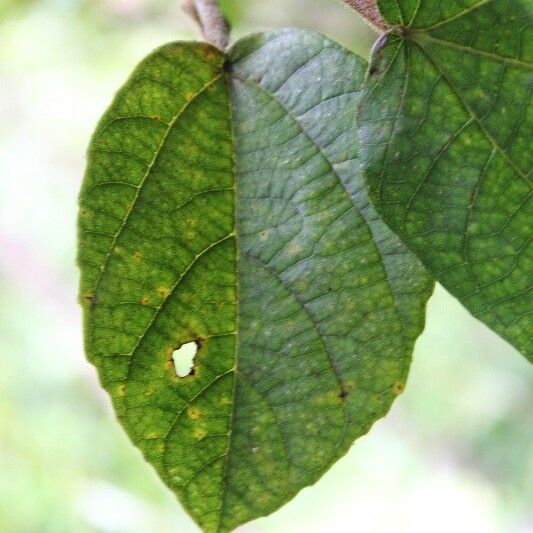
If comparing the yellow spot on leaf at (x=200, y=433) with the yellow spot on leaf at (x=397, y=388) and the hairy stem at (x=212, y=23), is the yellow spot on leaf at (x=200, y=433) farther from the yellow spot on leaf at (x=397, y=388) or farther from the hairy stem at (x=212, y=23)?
the hairy stem at (x=212, y=23)

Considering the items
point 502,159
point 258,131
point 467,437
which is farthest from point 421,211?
point 467,437

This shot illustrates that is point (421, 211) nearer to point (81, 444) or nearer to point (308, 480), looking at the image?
point (308, 480)

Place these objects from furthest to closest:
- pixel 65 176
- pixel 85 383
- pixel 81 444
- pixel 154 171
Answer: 1. pixel 65 176
2. pixel 85 383
3. pixel 81 444
4. pixel 154 171

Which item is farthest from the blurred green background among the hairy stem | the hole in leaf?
the hairy stem

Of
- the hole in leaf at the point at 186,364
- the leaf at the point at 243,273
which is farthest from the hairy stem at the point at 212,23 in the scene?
the hole in leaf at the point at 186,364

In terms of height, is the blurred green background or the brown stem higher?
the blurred green background

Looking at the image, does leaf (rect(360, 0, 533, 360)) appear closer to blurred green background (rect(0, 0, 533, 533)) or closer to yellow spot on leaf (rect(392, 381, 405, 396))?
yellow spot on leaf (rect(392, 381, 405, 396))
